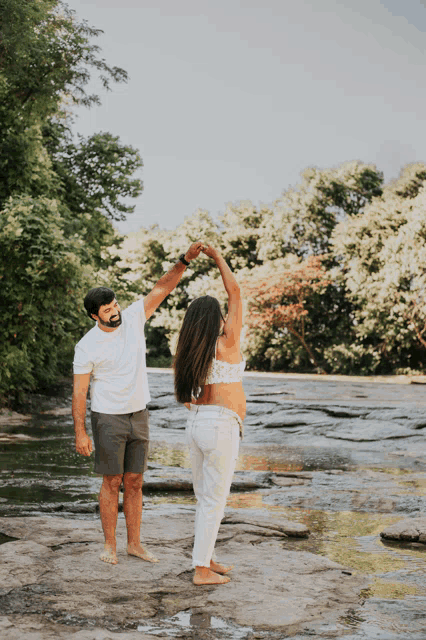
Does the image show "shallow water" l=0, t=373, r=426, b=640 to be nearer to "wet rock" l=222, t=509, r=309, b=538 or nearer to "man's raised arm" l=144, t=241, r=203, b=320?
"wet rock" l=222, t=509, r=309, b=538

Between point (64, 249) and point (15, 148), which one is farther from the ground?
point (15, 148)

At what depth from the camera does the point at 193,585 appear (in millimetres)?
4293

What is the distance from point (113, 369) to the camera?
15.3 feet

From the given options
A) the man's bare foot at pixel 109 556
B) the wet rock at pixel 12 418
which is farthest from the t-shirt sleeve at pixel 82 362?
the wet rock at pixel 12 418

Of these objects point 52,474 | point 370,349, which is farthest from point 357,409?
point 370,349

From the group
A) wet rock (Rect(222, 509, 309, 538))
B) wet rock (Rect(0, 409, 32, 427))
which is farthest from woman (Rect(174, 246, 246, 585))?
wet rock (Rect(0, 409, 32, 427))

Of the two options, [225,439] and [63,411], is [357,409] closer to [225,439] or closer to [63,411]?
[63,411]

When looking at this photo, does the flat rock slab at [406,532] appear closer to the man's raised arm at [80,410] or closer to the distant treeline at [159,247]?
the man's raised arm at [80,410]

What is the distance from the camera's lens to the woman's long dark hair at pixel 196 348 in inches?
170

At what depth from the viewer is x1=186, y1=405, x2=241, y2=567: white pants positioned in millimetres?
4273

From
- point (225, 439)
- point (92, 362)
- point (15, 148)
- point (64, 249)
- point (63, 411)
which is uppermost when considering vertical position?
point (15, 148)

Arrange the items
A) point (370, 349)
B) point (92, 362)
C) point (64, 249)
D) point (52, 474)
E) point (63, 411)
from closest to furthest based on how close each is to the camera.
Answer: point (92, 362)
point (52, 474)
point (64, 249)
point (63, 411)
point (370, 349)

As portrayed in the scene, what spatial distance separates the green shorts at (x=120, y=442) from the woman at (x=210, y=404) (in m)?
0.40

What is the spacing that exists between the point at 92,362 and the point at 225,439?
1.00 m
